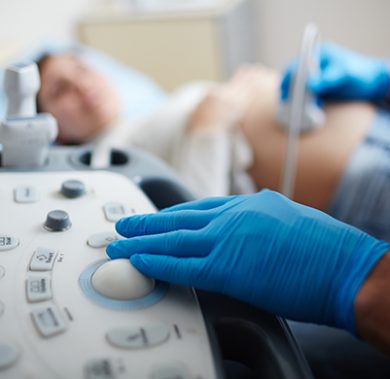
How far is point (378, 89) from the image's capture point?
1441 millimetres

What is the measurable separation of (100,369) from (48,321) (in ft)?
0.21

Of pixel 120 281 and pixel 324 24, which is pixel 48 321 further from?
pixel 324 24

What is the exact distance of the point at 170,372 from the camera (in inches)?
15.2

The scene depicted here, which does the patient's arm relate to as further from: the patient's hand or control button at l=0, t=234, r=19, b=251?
control button at l=0, t=234, r=19, b=251

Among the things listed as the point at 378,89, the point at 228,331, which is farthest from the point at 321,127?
the point at 228,331

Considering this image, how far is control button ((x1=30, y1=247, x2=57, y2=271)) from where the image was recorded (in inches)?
18.8

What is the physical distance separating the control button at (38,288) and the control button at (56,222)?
0.08m

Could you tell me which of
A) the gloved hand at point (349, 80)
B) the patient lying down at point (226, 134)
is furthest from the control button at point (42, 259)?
the gloved hand at point (349, 80)

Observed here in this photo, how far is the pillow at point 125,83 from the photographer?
164cm

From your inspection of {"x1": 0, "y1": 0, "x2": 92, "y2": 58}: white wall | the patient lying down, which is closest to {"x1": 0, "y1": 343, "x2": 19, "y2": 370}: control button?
the patient lying down

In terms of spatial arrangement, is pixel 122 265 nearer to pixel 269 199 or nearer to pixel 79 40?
pixel 269 199

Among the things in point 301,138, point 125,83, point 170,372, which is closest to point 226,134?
point 301,138

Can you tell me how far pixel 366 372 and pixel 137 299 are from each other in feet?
1.00

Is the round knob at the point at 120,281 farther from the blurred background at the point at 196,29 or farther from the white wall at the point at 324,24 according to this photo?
the white wall at the point at 324,24
